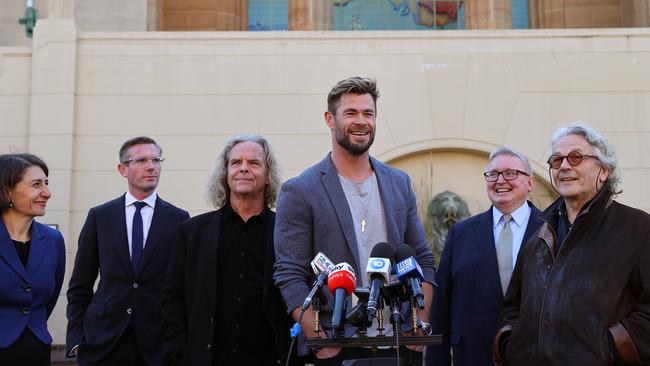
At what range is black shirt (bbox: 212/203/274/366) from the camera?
180 inches

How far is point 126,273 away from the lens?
533cm

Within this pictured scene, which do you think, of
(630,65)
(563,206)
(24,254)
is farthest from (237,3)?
(563,206)

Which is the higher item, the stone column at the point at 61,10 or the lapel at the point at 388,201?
the stone column at the point at 61,10

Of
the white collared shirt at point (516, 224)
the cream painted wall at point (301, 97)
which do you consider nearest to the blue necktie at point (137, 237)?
the white collared shirt at point (516, 224)

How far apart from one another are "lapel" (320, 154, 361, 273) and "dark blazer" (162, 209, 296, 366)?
0.68 metres

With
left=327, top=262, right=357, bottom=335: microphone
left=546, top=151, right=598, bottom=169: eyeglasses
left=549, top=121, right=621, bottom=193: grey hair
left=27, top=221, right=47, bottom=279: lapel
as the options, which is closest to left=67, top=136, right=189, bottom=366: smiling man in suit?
left=27, top=221, right=47, bottom=279: lapel

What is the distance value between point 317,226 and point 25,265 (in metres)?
1.86

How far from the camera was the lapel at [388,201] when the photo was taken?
4.15 meters

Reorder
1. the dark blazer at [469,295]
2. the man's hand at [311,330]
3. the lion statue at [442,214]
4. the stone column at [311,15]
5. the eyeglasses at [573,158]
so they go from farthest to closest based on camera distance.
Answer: the stone column at [311,15] < the lion statue at [442,214] < the dark blazer at [469,295] < the eyeglasses at [573,158] < the man's hand at [311,330]

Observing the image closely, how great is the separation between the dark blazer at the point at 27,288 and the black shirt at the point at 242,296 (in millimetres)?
1051

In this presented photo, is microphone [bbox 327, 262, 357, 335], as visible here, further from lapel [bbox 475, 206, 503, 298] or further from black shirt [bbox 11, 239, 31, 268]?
black shirt [bbox 11, 239, 31, 268]

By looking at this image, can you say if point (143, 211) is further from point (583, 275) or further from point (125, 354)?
point (583, 275)

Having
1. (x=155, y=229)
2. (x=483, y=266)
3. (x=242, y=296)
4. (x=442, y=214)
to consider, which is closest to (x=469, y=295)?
(x=483, y=266)

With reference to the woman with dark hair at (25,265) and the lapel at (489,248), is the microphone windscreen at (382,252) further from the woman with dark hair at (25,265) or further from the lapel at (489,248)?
the woman with dark hair at (25,265)
